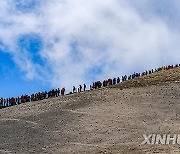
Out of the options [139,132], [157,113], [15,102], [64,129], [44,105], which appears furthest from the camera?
[15,102]

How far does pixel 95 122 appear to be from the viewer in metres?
40.9

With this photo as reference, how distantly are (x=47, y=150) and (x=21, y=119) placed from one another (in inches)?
399

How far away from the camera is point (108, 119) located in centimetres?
4172

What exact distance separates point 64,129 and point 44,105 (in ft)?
35.2

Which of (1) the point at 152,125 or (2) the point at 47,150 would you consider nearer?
(2) the point at 47,150

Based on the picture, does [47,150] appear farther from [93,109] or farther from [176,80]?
[176,80]

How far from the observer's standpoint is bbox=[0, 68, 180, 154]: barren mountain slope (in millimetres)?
34312

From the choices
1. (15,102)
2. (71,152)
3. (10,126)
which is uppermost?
(15,102)

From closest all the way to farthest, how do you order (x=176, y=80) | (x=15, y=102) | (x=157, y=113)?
(x=157, y=113) → (x=15, y=102) → (x=176, y=80)

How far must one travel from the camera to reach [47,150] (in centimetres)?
3384

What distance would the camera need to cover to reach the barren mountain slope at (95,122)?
113 ft

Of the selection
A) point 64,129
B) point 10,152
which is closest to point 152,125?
point 64,129

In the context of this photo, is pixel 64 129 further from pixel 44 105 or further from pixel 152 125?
pixel 44 105

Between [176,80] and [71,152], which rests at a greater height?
[176,80]
